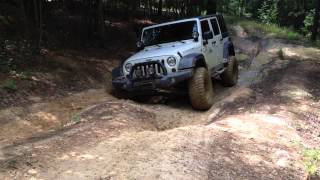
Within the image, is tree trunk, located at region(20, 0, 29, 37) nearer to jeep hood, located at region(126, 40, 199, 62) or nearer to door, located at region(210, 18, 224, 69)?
A: jeep hood, located at region(126, 40, 199, 62)

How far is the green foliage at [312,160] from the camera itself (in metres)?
6.20

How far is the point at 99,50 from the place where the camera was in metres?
14.5

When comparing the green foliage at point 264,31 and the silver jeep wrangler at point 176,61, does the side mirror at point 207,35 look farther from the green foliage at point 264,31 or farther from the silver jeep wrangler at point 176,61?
the green foliage at point 264,31

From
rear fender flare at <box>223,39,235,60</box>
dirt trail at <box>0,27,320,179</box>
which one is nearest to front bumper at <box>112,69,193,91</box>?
dirt trail at <box>0,27,320,179</box>

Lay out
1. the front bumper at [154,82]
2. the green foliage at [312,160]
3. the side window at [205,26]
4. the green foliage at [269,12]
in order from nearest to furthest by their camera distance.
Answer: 1. the green foliage at [312,160]
2. the front bumper at [154,82]
3. the side window at [205,26]
4. the green foliage at [269,12]

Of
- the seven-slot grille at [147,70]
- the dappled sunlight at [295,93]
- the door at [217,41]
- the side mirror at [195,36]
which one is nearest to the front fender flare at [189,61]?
the seven-slot grille at [147,70]

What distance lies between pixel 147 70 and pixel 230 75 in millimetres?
3107

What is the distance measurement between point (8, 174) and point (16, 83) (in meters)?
4.64

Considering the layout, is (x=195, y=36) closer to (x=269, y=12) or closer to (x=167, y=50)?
(x=167, y=50)

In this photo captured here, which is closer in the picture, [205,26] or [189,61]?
[189,61]

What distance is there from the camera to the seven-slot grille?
369 inches

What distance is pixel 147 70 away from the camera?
373 inches

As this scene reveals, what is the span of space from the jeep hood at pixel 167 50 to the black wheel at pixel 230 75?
2019mm

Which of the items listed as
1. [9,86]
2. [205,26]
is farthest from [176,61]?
[9,86]
